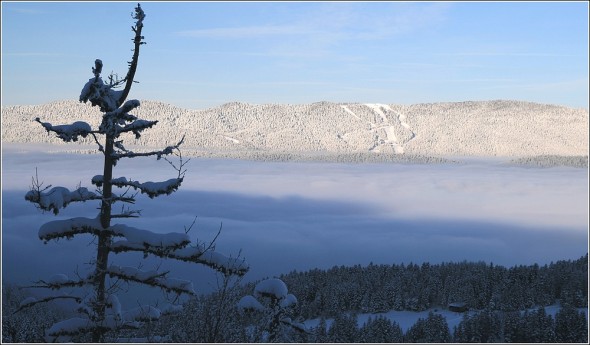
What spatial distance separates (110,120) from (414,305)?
135014mm

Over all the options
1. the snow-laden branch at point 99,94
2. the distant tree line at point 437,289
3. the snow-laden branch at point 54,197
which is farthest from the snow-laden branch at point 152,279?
the distant tree line at point 437,289

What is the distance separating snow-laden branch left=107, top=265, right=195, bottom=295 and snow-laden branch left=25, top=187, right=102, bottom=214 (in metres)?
1.98

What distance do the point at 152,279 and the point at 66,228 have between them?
2253 millimetres

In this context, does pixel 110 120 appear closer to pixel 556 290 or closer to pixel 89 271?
pixel 89 271

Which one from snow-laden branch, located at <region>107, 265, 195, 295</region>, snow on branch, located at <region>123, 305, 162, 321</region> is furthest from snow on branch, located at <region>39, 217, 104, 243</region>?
snow on branch, located at <region>123, 305, 162, 321</region>

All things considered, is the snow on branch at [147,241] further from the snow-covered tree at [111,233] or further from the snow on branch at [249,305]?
the snow on branch at [249,305]

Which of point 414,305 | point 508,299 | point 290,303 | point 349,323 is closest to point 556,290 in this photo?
point 508,299

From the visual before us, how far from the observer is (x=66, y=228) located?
44.1 feet

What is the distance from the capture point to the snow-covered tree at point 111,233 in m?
12.9

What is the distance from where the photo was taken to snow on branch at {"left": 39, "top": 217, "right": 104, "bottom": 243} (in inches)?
520

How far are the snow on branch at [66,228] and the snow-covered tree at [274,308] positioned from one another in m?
3.88

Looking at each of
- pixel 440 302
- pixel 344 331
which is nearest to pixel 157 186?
pixel 344 331

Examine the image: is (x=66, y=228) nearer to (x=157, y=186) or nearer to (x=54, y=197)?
(x=54, y=197)

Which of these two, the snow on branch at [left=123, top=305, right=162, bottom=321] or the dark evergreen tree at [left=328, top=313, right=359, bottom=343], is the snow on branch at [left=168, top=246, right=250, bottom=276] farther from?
the dark evergreen tree at [left=328, top=313, right=359, bottom=343]
